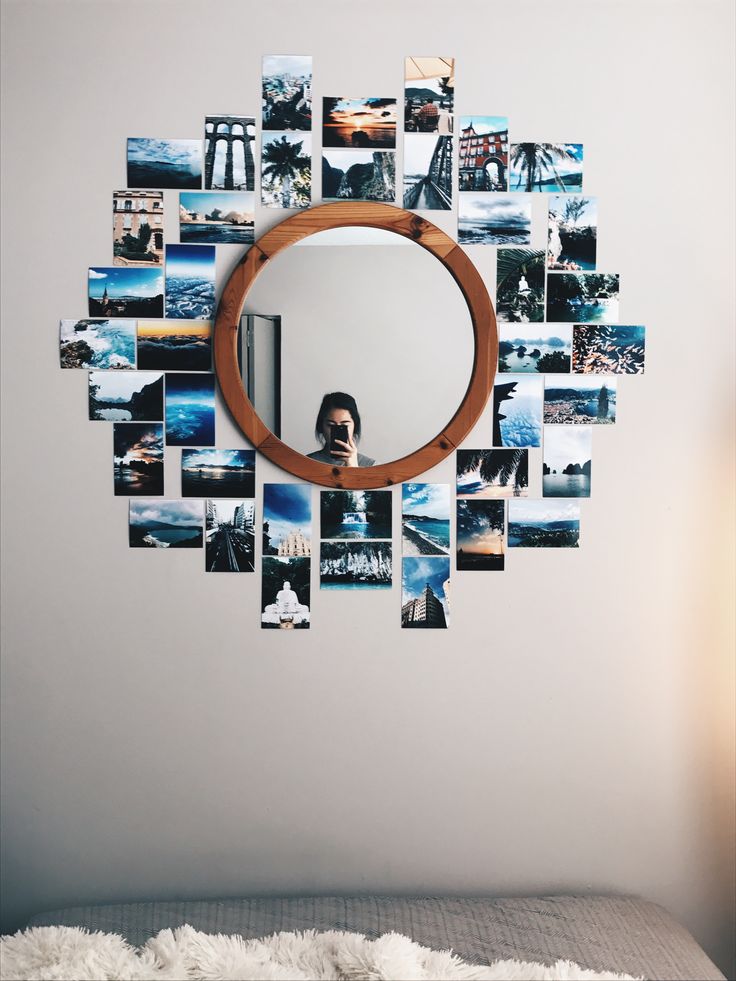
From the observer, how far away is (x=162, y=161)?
1.76 m

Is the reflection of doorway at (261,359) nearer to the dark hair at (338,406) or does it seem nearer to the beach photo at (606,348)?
the dark hair at (338,406)

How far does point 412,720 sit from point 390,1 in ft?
5.49

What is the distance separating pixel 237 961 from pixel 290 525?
34.6 inches

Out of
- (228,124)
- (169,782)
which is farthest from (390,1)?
(169,782)

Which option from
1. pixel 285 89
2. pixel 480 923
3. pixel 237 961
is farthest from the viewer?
pixel 285 89

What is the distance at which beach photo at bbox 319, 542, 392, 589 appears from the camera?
1809 millimetres

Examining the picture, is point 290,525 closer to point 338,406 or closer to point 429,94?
point 338,406

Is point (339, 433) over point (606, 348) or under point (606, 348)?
under

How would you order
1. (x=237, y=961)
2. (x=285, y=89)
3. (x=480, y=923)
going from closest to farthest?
(x=237, y=961) → (x=480, y=923) → (x=285, y=89)

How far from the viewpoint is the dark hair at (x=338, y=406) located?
1.77 meters

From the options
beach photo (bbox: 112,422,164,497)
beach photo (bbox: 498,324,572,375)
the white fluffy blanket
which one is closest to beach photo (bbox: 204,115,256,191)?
beach photo (bbox: 112,422,164,497)

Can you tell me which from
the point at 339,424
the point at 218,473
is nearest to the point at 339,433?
the point at 339,424

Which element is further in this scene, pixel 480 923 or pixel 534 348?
pixel 534 348

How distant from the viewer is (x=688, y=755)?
1860 mm
